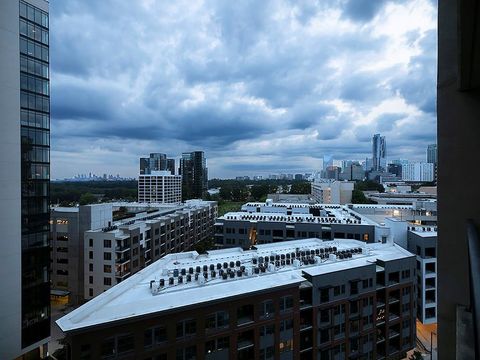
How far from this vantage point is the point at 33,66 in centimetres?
1470

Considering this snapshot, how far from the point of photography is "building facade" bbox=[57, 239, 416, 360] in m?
10.1

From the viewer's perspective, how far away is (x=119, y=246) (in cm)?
2242

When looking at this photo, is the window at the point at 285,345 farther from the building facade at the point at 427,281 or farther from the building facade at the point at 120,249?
the building facade at the point at 120,249

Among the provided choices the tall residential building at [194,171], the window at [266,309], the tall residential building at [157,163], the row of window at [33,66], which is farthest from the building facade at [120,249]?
the tall residential building at [157,163]

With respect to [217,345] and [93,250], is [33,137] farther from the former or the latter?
[217,345]

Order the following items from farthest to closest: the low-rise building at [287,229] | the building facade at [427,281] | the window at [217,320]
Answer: the low-rise building at [287,229]
the building facade at [427,281]
the window at [217,320]

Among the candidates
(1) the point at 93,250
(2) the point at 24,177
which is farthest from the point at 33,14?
(1) the point at 93,250

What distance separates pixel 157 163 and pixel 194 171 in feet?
63.2

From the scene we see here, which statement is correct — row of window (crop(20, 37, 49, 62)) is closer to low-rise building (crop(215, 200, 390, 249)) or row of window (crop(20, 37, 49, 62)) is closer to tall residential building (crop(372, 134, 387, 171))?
low-rise building (crop(215, 200, 390, 249))

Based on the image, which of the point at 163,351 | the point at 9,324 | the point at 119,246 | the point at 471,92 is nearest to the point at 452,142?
the point at 471,92

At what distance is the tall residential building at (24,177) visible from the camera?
13156 mm

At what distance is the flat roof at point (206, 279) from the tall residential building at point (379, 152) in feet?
511

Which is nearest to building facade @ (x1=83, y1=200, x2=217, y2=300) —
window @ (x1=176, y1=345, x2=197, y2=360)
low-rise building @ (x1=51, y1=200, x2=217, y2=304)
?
low-rise building @ (x1=51, y1=200, x2=217, y2=304)

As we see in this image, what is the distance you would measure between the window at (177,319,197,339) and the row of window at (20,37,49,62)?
1456 centimetres
